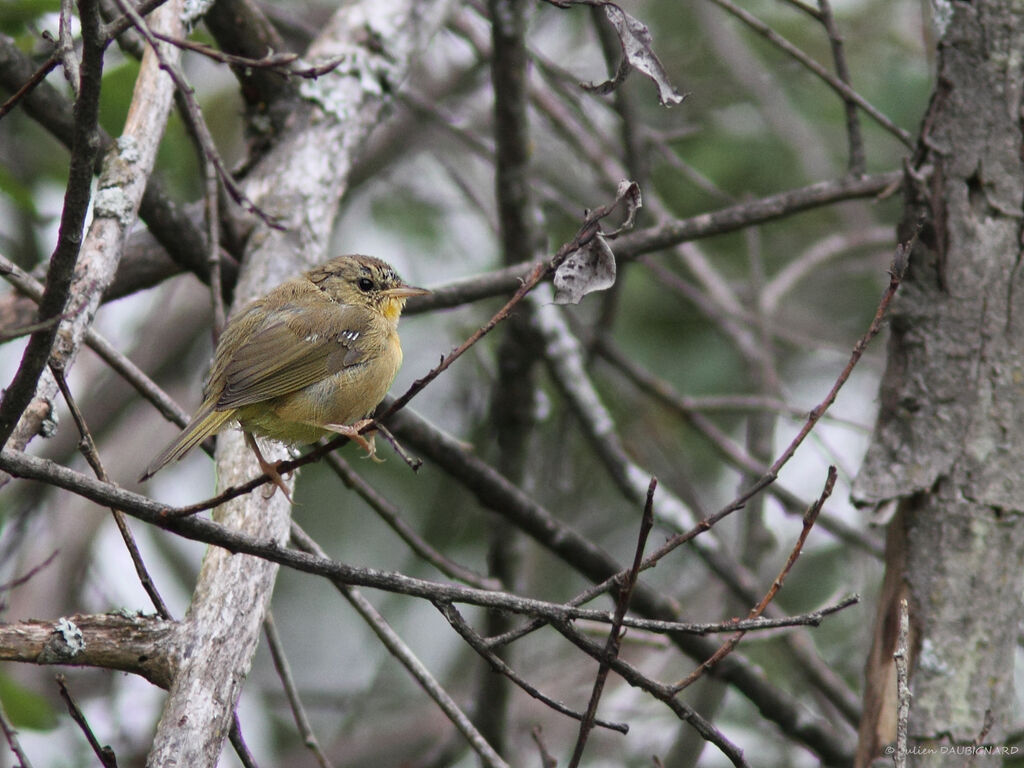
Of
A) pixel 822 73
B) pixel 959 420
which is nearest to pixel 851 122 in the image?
pixel 822 73

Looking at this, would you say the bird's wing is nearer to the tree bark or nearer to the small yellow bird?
the small yellow bird

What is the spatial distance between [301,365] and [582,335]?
2570mm

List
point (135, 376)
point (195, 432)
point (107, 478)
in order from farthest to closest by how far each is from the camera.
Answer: point (135, 376) → point (195, 432) → point (107, 478)

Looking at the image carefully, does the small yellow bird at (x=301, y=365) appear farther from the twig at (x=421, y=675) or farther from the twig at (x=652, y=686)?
the twig at (x=652, y=686)

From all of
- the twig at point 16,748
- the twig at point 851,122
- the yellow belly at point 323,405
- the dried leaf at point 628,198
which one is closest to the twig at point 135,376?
the yellow belly at point 323,405

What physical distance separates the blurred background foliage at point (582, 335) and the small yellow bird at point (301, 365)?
1774mm

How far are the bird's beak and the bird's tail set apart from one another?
91 cm

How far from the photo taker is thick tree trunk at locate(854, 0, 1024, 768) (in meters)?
3.10

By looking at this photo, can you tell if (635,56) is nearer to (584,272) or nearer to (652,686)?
(584,272)

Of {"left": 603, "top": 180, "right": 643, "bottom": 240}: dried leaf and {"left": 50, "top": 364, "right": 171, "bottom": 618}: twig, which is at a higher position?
{"left": 603, "top": 180, "right": 643, "bottom": 240}: dried leaf

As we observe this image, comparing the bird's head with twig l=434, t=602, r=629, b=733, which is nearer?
twig l=434, t=602, r=629, b=733

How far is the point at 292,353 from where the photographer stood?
3281mm

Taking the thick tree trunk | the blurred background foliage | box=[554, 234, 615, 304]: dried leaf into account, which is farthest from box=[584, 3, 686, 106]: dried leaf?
the blurred background foliage

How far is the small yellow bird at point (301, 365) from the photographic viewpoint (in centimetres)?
301
